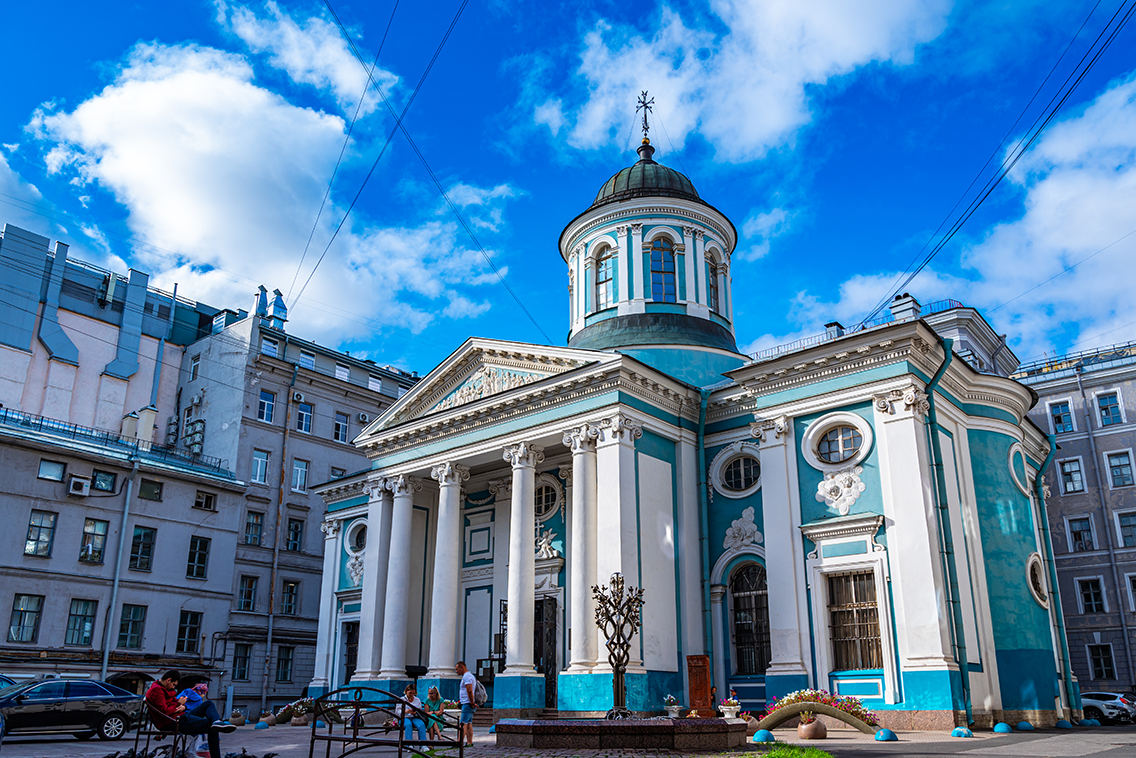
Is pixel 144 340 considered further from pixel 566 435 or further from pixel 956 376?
pixel 956 376

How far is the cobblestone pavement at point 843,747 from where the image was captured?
11109 millimetres

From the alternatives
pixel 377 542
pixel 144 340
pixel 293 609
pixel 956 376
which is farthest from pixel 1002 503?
pixel 144 340

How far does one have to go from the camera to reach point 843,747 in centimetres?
1333

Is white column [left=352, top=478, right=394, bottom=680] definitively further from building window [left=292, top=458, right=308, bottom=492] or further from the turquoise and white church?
building window [left=292, top=458, right=308, bottom=492]

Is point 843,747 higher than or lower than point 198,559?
lower

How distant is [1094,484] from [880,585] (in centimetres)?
2197

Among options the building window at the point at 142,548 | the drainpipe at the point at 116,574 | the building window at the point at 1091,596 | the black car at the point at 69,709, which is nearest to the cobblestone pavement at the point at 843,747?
the black car at the point at 69,709

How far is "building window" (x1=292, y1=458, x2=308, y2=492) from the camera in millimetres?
34406

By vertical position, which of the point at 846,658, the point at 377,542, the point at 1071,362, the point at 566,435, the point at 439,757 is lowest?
the point at 439,757

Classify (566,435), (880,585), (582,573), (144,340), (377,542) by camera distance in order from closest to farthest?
1. (880,585)
2. (582,573)
3. (566,435)
4. (377,542)
5. (144,340)

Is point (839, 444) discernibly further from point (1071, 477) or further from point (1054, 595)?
point (1071, 477)

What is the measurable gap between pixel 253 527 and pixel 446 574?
12697 mm

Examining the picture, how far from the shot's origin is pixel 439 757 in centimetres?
1050

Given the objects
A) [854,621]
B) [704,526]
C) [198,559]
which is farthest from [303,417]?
[854,621]
